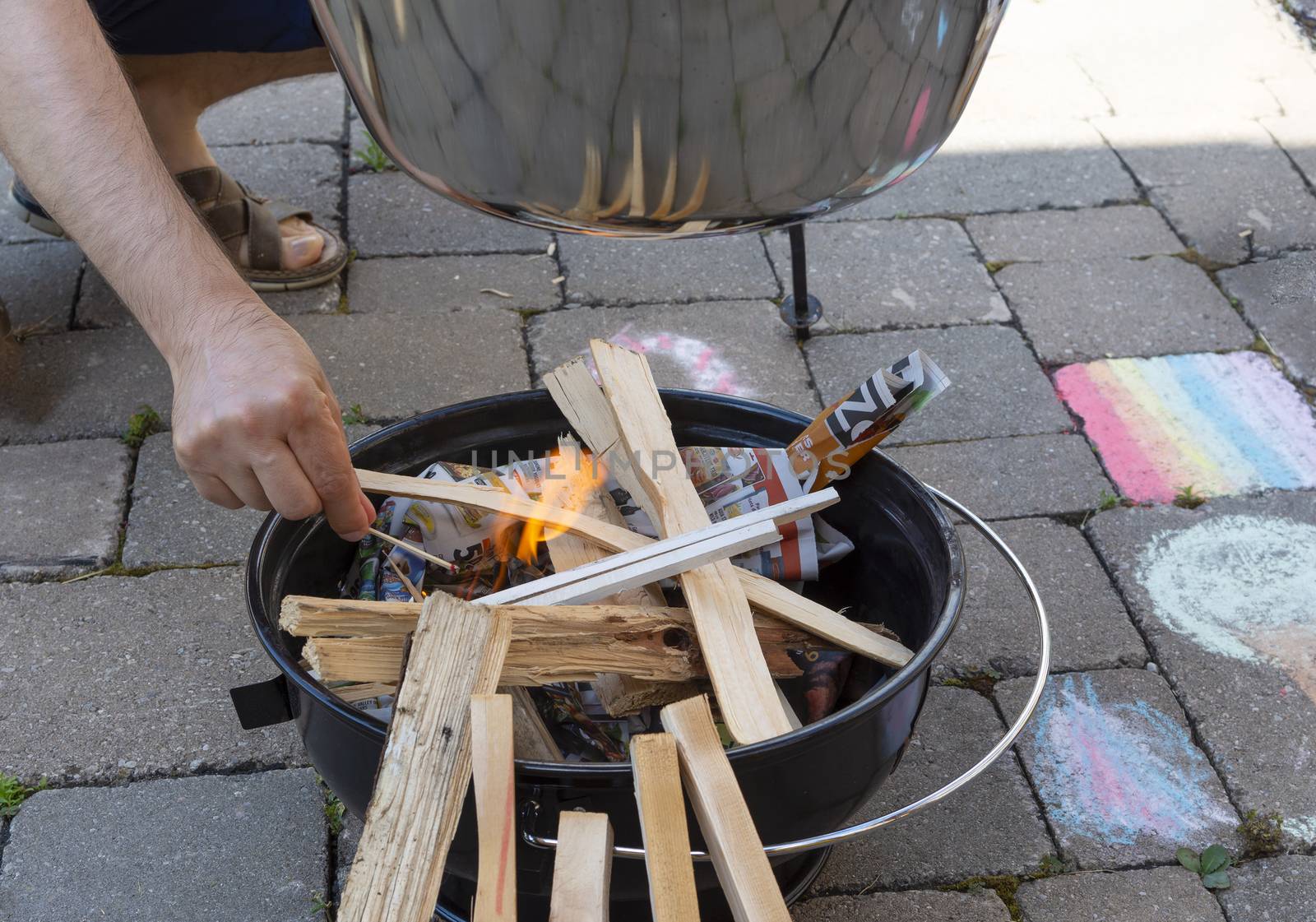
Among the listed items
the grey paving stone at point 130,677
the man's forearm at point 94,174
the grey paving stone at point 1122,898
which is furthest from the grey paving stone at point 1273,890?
the man's forearm at point 94,174

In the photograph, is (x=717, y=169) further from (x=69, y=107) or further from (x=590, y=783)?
(x=69, y=107)

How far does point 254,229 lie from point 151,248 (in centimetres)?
122

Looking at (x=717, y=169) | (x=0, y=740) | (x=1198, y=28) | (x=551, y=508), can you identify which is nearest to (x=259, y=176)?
(x=0, y=740)

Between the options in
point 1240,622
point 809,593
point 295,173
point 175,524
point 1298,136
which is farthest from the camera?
point 1298,136

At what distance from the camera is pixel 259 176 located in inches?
99.7

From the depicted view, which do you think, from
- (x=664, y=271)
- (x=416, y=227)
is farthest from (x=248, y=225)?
(x=664, y=271)

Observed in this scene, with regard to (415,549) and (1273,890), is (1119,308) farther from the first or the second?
(415,549)

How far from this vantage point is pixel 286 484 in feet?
3.24

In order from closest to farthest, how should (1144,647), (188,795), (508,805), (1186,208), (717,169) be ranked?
(717,169) → (508,805) → (188,795) → (1144,647) → (1186,208)

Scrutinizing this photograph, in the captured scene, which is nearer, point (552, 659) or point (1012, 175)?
point (552, 659)

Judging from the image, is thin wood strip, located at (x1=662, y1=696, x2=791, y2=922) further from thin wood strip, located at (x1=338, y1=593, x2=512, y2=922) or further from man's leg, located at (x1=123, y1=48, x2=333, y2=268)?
man's leg, located at (x1=123, y1=48, x2=333, y2=268)

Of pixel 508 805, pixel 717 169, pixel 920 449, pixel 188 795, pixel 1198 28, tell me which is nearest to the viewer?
pixel 717 169

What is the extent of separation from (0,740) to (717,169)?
133 centimetres

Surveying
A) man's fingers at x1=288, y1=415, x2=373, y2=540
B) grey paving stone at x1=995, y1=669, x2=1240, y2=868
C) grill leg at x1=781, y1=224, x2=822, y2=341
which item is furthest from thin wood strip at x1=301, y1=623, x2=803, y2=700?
grill leg at x1=781, y1=224, x2=822, y2=341
